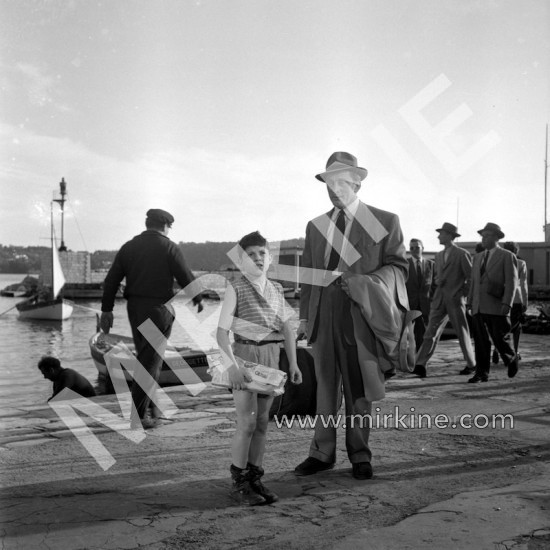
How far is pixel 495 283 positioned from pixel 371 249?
14.4ft

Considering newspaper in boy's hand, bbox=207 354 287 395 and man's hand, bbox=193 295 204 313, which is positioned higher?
man's hand, bbox=193 295 204 313

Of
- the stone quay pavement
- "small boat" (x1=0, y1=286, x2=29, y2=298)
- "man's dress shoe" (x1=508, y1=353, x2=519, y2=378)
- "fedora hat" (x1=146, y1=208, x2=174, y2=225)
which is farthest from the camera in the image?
"small boat" (x1=0, y1=286, x2=29, y2=298)

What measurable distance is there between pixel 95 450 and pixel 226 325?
1.77 meters

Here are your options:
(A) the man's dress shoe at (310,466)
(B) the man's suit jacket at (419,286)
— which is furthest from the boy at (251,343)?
(B) the man's suit jacket at (419,286)

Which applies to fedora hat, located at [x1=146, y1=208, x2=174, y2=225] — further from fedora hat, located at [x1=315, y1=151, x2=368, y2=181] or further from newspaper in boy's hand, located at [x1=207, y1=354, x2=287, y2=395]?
newspaper in boy's hand, located at [x1=207, y1=354, x2=287, y2=395]

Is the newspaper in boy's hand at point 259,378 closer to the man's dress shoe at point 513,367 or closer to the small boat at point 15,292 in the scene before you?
the man's dress shoe at point 513,367

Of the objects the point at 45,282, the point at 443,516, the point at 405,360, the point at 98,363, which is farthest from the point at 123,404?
the point at 45,282

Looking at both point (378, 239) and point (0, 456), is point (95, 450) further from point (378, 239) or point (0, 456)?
point (378, 239)

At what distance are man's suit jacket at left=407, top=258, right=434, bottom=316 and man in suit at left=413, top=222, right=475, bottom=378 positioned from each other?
1.55 feet

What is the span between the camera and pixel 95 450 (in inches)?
189

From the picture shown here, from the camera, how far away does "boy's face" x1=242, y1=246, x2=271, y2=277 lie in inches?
152

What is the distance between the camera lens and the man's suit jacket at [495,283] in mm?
8062

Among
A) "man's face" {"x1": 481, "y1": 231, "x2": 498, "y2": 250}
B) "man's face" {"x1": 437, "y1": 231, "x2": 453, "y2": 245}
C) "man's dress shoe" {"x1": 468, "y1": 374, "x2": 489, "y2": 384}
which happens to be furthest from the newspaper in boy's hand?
"man's face" {"x1": 437, "y1": 231, "x2": 453, "y2": 245}

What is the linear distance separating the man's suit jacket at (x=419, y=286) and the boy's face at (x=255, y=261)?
6.03 metres
